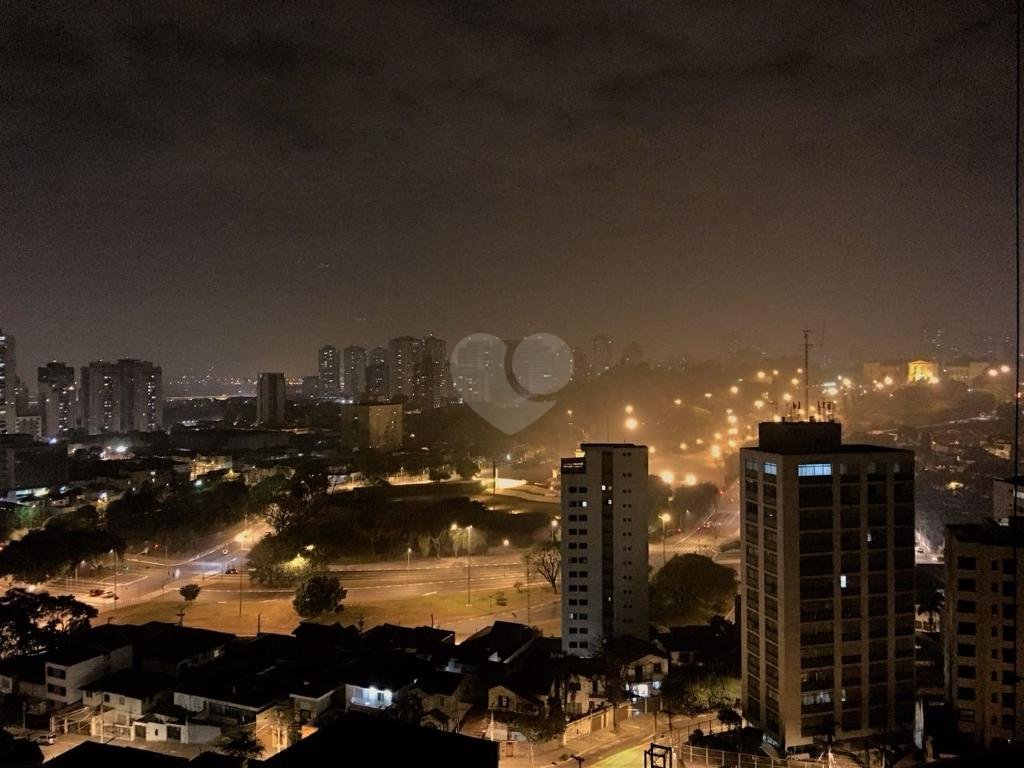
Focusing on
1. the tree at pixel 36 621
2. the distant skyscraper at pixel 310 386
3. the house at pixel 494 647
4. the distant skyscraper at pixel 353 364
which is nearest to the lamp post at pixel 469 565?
the house at pixel 494 647

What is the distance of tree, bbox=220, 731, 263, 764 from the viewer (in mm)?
6336

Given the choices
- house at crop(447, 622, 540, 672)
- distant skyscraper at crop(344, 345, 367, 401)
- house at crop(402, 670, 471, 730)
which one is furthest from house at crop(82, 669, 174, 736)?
distant skyscraper at crop(344, 345, 367, 401)

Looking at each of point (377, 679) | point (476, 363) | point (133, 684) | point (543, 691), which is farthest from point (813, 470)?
point (476, 363)

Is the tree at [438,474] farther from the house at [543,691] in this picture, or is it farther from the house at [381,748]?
the house at [381,748]

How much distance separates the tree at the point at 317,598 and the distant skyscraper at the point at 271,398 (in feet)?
97.2

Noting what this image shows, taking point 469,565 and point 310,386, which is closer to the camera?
point 469,565

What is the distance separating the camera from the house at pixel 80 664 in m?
7.63

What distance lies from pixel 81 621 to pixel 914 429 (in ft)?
82.2

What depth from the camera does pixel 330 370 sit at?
60.3m

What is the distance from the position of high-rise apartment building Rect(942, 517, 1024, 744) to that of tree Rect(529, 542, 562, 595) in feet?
21.3

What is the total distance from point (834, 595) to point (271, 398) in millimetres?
36912

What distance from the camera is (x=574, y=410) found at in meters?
32.7

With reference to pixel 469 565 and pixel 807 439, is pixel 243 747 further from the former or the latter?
pixel 469 565

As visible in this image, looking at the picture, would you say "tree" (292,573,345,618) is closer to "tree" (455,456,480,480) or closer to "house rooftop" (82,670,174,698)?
"house rooftop" (82,670,174,698)
